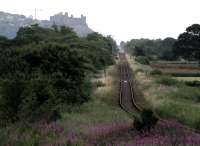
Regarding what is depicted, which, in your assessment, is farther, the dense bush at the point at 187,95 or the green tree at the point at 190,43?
the green tree at the point at 190,43

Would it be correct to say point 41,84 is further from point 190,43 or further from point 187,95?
point 190,43

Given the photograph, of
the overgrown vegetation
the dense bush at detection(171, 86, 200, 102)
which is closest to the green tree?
the dense bush at detection(171, 86, 200, 102)

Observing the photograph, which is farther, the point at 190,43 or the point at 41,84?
the point at 190,43

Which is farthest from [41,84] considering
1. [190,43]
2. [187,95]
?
[190,43]

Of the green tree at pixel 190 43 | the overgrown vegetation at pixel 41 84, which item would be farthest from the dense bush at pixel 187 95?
the green tree at pixel 190 43

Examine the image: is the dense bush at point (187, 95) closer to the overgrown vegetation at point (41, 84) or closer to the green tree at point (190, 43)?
the overgrown vegetation at point (41, 84)

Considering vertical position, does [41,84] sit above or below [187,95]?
above

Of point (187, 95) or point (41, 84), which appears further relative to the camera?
point (187, 95)

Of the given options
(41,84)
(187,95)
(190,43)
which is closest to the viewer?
(41,84)

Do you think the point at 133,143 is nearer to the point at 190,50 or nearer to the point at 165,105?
the point at 165,105

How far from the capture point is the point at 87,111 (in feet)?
90.7

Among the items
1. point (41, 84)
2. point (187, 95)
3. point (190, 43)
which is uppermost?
point (190, 43)

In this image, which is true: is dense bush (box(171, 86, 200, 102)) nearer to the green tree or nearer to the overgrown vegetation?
the overgrown vegetation

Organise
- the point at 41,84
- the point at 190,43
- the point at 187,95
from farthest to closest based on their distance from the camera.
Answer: the point at 190,43
the point at 187,95
the point at 41,84
